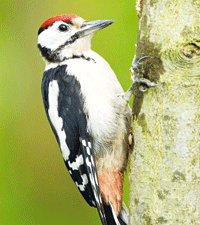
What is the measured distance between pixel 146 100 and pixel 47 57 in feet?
3.89

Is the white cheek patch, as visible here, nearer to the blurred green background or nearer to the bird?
the bird

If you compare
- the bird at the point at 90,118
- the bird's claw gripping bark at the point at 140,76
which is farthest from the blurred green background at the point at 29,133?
the bird's claw gripping bark at the point at 140,76

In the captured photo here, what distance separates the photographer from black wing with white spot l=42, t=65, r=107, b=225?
2375mm

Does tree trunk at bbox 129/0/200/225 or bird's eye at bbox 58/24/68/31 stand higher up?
bird's eye at bbox 58/24/68/31

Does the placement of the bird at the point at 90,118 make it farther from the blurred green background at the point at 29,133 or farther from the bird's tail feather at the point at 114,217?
the blurred green background at the point at 29,133

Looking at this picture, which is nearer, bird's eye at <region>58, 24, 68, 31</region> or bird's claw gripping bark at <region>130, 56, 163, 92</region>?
bird's claw gripping bark at <region>130, 56, 163, 92</region>

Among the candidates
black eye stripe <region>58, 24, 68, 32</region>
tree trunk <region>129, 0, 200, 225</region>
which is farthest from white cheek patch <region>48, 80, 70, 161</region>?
tree trunk <region>129, 0, 200, 225</region>

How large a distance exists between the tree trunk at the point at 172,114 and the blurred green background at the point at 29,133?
2.02 meters

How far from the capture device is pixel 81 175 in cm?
250

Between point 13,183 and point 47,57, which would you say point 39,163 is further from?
point 47,57

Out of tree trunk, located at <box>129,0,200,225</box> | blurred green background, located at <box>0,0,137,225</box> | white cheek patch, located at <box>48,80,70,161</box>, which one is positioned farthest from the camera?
blurred green background, located at <box>0,0,137,225</box>

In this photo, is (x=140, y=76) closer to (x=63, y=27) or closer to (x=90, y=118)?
(x=90, y=118)

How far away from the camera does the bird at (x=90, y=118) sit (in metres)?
2.38

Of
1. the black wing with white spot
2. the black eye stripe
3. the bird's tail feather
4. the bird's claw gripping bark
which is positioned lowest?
the bird's tail feather
